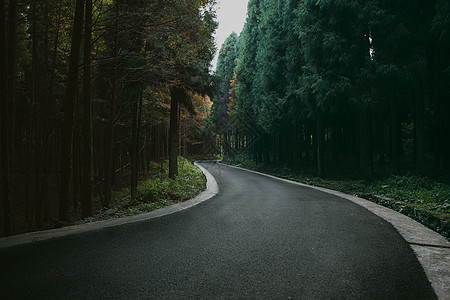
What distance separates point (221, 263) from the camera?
358 centimetres

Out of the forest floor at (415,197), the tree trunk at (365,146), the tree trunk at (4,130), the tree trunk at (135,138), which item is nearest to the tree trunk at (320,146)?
the forest floor at (415,197)

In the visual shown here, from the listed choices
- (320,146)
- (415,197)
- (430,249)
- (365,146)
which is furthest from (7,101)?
(320,146)

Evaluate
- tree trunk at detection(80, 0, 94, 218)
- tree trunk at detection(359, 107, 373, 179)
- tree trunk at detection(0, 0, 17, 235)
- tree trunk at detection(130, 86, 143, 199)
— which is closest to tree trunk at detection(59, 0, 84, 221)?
tree trunk at detection(80, 0, 94, 218)

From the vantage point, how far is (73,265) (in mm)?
3506

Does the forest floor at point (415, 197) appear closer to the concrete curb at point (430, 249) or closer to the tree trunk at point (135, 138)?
the concrete curb at point (430, 249)

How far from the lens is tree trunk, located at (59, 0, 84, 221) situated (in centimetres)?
701

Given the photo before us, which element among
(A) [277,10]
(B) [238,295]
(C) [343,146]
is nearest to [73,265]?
(B) [238,295]

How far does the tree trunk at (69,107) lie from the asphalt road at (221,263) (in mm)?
2840

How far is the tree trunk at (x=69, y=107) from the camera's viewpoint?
276 inches

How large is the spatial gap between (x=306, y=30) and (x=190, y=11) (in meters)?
8.41

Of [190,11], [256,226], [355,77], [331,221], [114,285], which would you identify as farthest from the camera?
[355,77]

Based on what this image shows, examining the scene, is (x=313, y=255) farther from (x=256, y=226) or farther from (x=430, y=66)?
(x=430, y=66)

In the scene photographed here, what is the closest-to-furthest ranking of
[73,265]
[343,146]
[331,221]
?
[73,265]
[331,221]
[343,146]

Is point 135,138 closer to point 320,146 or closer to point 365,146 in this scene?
point 320,146
